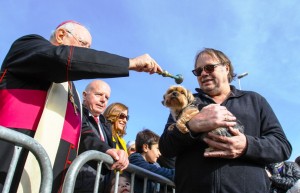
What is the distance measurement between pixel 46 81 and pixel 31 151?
0.59 m

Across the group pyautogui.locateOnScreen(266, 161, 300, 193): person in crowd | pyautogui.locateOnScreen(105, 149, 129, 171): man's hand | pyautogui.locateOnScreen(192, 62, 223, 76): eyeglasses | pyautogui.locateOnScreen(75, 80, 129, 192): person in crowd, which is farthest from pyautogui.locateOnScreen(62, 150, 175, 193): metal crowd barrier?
pyautogui.locateOnScreen(266, 161, 300, 193): person in crowd

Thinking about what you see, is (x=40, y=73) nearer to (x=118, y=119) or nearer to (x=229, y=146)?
(x=229, y=146)

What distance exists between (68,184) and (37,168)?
8.4 inches

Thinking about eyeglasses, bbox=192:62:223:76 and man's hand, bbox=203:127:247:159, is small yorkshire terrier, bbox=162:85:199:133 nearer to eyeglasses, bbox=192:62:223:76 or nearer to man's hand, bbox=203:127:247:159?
eyeglasses, bbox=192:62:223:76

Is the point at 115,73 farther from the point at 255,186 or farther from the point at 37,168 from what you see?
the point at 255,186

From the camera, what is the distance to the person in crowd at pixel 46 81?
→ 2186 mm

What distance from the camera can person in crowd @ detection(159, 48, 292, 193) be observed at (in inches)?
98.9

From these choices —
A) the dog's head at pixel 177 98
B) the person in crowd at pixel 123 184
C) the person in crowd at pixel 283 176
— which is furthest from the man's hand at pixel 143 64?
the person in crowd at pixel 283 176

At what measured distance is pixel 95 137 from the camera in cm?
300

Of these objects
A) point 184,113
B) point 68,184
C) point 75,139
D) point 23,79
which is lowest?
point 68,184

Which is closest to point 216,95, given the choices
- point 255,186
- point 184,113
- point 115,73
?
point 184,113

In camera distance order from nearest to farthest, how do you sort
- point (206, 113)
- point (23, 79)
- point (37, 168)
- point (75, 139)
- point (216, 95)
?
point (37, 168) → point (23, 79) → point (75, 139) → point (206, 113) → point (216, 95)

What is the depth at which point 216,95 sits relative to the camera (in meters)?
3.12

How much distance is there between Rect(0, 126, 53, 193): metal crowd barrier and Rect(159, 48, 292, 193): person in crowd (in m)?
1.10
